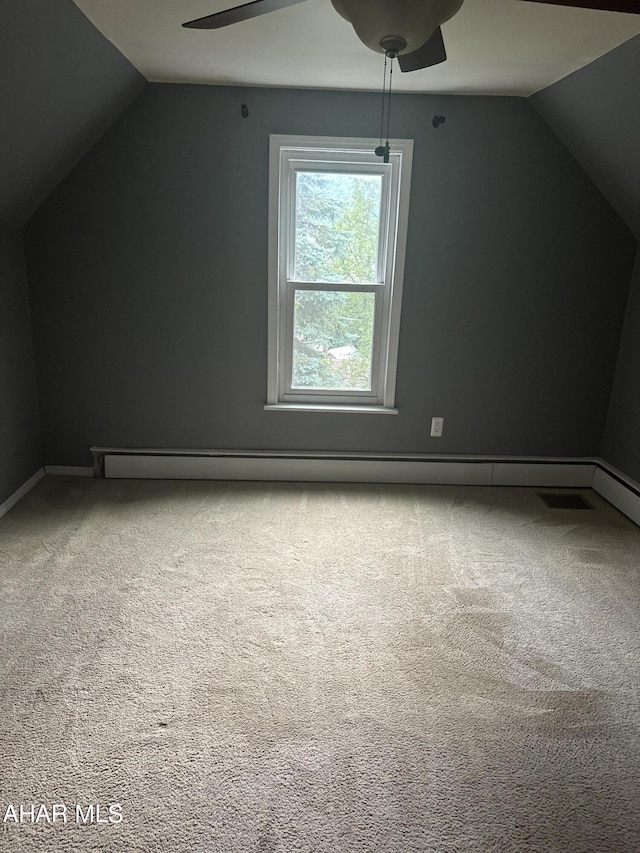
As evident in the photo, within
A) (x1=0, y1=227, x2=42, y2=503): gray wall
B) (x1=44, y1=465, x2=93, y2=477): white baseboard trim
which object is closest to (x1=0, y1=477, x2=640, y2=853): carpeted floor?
(x1=0, y1=227, x2=42, y2=503): gray wall

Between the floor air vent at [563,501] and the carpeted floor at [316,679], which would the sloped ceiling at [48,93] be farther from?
the floor air vent at [563,501]

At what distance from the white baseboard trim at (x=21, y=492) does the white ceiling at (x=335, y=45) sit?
2239mm

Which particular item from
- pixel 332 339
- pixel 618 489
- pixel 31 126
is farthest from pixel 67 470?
pixel 618 489

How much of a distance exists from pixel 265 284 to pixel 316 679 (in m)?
2.15

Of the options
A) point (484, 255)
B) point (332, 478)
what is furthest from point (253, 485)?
point (484, 255)

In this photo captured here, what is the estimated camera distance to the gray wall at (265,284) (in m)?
3.10

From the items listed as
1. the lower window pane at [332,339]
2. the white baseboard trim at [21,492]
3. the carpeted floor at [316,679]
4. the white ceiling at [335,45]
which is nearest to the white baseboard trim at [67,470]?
the white baseboard trim at [21,492]

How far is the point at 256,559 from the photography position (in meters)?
2.70

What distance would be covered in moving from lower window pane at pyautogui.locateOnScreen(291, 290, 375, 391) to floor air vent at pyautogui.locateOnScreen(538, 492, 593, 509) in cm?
125

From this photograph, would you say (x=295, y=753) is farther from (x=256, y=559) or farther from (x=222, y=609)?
(x=256, y=559)

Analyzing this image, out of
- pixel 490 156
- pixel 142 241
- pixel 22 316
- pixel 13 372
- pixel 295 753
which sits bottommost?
pixel 295 753

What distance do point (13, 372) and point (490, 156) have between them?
112 inches

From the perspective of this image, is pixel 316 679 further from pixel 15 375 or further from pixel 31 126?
pixel 31 126

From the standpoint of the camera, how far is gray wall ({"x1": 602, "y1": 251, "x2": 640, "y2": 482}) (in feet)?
10.8
